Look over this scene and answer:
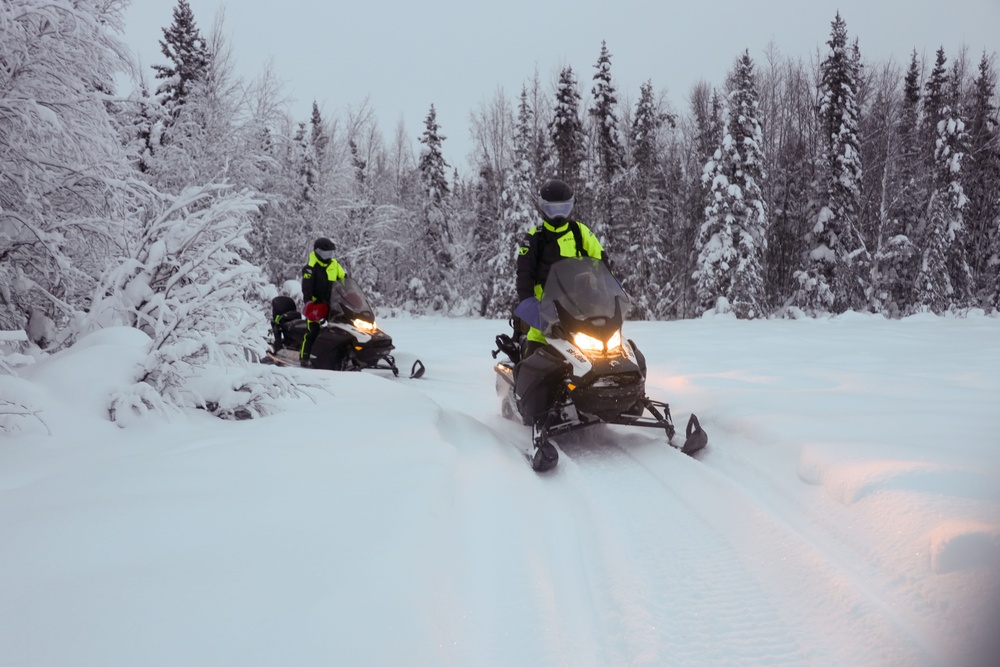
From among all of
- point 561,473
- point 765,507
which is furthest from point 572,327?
point 765,507

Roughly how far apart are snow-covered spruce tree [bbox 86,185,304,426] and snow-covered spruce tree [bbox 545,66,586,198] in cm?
2479

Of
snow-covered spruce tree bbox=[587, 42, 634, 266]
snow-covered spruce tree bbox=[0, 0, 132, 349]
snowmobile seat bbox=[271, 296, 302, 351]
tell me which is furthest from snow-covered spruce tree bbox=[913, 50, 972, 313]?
snow-covered spruce tree bbox=[0, 0, 132, 349]

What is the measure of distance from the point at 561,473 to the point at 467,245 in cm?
3345

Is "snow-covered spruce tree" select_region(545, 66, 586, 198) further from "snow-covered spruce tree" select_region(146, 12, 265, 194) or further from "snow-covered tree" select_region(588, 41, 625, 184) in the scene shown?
"snow-covered spruce tree" select_region(146, 12, 265, 194)

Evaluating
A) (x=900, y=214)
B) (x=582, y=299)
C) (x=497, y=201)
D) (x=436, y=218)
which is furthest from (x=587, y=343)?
(x=436, y=218)

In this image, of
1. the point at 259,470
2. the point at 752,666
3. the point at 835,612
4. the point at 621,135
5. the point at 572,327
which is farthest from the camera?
the point at 621,135

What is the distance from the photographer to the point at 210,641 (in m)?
1.77

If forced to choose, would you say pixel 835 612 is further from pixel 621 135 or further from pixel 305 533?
pixel 621 135

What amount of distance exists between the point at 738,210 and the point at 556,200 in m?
22.2

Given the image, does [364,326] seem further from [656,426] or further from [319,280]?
[656,426]

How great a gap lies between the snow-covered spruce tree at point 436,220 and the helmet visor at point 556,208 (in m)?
29.5

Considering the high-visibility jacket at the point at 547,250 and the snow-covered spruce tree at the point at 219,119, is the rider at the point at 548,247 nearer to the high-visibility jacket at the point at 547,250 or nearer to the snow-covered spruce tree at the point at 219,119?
the high-visibility jacket at the point at 547,250

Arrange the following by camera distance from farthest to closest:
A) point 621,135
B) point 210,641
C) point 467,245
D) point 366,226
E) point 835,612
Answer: point 467,245 → point 621,135 → point 366,226 → point 835,612 → point 210,641

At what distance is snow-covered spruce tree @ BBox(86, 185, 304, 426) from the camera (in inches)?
161
